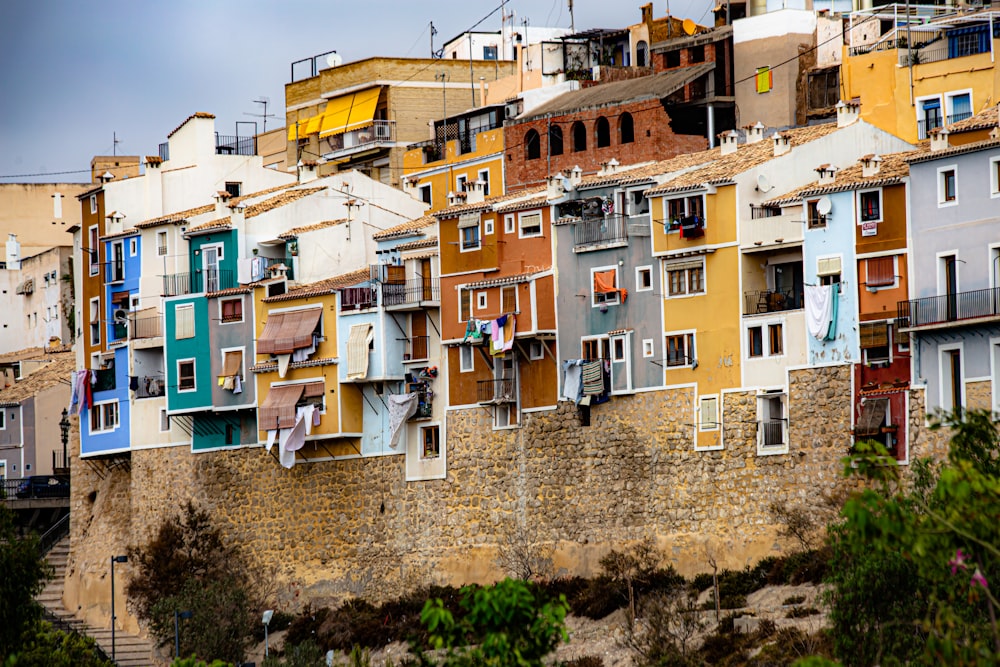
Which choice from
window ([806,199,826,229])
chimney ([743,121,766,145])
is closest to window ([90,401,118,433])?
chimney ([743,121,766,145])

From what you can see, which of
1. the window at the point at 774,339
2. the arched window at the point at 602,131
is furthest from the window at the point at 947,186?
the arched window at the point at 602,131

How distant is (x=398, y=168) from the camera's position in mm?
87625

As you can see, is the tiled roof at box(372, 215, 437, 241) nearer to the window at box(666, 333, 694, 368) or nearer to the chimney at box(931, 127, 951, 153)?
the window at box(666, 333, 694, 368)

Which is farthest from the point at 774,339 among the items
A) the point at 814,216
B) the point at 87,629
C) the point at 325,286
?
the point at 87,629

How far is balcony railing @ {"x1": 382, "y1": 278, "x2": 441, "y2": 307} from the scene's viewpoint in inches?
2621

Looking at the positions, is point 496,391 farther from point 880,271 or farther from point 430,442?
point 880,271

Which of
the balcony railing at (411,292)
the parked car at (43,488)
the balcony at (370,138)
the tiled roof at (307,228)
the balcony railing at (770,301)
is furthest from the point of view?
the balcony at (370,138)

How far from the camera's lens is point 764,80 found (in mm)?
73688

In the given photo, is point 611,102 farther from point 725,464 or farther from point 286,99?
point 286,99

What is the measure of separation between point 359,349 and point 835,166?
17087 millimetres

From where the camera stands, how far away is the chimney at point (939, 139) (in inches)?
2178

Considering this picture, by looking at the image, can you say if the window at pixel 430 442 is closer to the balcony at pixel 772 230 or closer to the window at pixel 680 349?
the window at pixel 680 349

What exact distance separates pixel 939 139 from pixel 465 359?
16.9 meters

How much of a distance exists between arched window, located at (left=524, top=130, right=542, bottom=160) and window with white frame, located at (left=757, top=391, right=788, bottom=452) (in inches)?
895
